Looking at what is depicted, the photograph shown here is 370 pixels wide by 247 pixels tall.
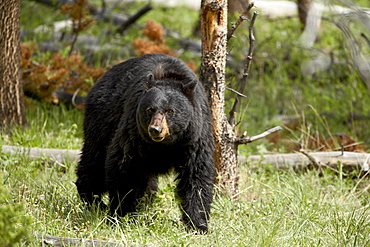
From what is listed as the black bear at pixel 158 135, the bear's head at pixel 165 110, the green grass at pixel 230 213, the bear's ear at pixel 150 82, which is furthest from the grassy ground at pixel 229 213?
the bear's ear at pixel 150 82

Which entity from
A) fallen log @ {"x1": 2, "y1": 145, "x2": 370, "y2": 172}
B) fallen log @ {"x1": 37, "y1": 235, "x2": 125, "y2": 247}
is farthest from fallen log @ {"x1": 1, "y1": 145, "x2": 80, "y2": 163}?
fallen log @ {"x1": 37, "y1": 235, "x2": 125, "y2": 247}

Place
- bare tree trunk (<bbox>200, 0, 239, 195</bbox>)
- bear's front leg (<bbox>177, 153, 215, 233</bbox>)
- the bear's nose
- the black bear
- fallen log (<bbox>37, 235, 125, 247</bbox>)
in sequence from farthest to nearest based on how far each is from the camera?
bare tree trunk (<bbox>200, 0, 239, 195</bbox>), bear's front leg (<bbox>177, 153, 215, 233</bbox>), the black bear, the bear's nose, fallen log (<bbox>37, 235, 125, 247</bbox>)

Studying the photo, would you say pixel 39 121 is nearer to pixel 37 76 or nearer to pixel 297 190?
pixel 37 76

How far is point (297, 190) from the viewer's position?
16.5ft

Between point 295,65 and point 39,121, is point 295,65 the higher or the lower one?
the higher one

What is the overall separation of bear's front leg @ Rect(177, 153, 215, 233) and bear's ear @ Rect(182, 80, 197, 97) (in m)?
0.63

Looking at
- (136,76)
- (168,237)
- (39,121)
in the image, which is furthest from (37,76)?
(168,237)

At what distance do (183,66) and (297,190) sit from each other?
189cm

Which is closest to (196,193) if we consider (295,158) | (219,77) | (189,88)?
(189,88)

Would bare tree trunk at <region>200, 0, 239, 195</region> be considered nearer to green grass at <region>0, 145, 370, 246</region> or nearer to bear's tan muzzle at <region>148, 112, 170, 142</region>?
green grass at <region>0, 145, 370, 246</region>

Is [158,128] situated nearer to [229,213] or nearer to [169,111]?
[169,111]

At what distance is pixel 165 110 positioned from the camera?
12.4 feet

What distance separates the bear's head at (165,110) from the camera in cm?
374

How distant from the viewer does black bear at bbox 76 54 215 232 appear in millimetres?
3840
